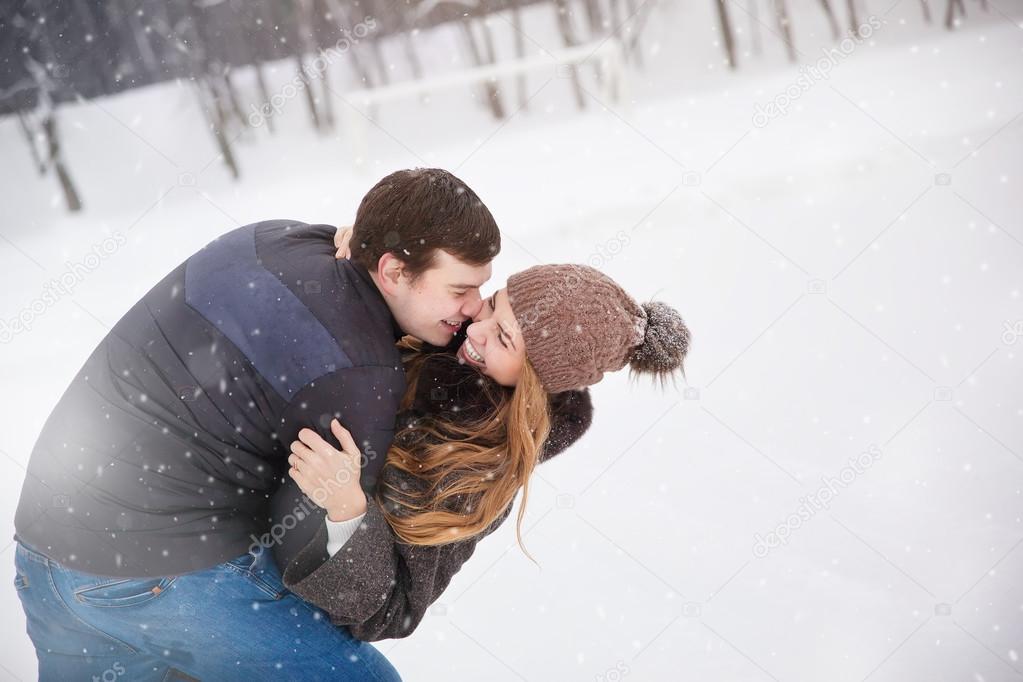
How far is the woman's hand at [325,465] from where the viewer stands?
Answer: 1603mm

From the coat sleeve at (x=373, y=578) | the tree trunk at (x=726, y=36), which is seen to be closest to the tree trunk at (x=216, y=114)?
the tree trunk at (x=726, y=36)

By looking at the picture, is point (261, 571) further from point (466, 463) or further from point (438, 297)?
point (438, 297)

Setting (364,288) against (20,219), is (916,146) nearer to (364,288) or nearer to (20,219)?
(364,288)

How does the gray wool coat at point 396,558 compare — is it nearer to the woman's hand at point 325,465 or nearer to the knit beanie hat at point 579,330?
the woman's hand at point 325,465

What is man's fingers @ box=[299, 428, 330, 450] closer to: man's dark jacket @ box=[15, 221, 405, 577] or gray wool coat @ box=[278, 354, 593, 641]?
man's dark jacket @ box=[15, 221, 405, 577]

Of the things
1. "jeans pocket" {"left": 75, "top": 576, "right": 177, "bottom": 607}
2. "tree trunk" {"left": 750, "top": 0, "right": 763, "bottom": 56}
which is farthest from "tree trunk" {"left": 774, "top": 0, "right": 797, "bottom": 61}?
"jeans pocket" {"left": 75, "top": 576, "right": 177, "bottom": 607}

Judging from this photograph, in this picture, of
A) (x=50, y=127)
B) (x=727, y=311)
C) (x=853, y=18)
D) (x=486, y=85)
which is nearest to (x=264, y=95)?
(x=50, y=127)

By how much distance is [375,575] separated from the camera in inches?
70.7

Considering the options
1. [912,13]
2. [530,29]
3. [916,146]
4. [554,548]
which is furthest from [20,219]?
[912,13]

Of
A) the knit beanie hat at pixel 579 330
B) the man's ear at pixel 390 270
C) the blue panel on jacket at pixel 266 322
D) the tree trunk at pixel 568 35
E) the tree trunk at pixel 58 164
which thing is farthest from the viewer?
the tree trunk at pixel 568 35

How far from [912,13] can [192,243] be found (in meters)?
4.68

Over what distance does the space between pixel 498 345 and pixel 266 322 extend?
0.54m

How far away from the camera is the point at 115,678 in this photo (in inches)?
70.6

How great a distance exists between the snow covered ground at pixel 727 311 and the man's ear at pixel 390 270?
1503 mm
